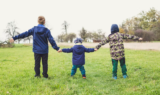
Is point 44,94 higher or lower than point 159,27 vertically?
lower

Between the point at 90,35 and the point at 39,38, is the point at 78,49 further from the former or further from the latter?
the point at 90,35

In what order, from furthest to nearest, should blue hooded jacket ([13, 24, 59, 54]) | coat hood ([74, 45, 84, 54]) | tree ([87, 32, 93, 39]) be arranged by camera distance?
tree ([87, 32, 93, 39]) < coat hood ([74, 45, 84, 54]) < blue hooded jacket ([13, 24, 59, 54])

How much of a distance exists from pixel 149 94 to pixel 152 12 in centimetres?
5786

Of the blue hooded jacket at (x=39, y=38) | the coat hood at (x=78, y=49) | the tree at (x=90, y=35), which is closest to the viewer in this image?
the blue hooded jacket at (x=39, y=38)

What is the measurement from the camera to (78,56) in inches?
193

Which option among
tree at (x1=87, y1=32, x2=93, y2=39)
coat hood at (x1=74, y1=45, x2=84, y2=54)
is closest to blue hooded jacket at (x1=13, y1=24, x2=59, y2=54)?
coat hood at (x1=74, y1=45, x2=84, y2=54)

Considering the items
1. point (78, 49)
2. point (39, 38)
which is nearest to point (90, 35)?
point (78, 49)

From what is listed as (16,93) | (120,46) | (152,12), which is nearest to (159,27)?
(152,12)

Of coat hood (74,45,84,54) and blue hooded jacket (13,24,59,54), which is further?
coat hood (74,45,84,54)

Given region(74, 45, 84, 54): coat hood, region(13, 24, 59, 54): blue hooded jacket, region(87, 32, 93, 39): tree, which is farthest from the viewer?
region(87, 32, 93, 39): tree

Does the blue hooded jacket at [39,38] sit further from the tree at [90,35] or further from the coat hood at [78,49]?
the tree at [90,35]

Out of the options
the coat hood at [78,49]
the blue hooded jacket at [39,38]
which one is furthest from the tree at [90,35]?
the blue hooded jacket at [39,38]

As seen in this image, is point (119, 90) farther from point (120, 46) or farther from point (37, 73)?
point (37, 73)

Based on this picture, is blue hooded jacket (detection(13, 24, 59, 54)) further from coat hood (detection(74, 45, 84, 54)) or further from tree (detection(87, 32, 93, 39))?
tree (detection(87, 32, 93, 39))
